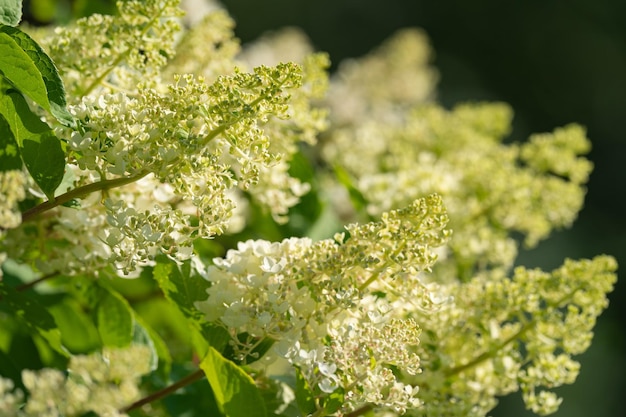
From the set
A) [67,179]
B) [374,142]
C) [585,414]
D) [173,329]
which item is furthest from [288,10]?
[67,179]

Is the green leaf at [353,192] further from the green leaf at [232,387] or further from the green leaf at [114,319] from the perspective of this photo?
the green leaf at [232,387]

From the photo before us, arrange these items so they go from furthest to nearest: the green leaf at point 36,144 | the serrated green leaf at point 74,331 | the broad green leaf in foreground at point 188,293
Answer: the serrated green leaf at point 74,331, the broad green leaf in foreground at point 188,293, the green leaf at point 36,144

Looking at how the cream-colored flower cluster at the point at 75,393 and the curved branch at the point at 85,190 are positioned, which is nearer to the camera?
the cream-colored flower cluster at the point at 75,393

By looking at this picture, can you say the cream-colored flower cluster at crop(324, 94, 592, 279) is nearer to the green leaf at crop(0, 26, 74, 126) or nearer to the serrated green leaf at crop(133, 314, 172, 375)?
the serrated green leaf at crop(133, 314, 172, 375)

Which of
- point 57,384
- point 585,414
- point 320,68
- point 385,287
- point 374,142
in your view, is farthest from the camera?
point 585,414

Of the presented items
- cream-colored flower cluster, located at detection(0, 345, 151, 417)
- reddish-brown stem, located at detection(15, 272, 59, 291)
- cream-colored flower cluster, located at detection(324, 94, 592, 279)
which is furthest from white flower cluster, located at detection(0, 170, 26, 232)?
cream-colored flower cluster, located at detection(324, 94, 592, 279)

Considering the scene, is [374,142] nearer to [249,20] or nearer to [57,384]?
[57,384]

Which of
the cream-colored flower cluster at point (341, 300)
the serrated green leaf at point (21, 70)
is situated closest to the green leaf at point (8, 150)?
the serrated green leaf at point (21, 70)
